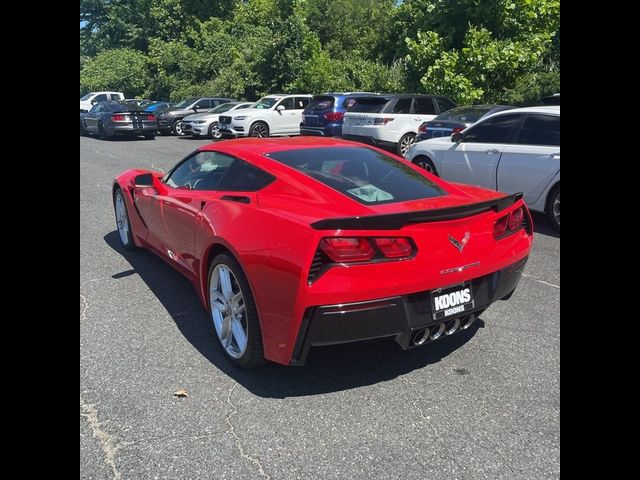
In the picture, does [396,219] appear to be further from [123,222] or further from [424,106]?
[424,106]

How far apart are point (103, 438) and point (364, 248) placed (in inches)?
62.8

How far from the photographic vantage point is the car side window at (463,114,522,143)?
734 centimetres

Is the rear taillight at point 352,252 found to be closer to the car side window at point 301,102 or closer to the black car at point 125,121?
the car side window at point 301,102

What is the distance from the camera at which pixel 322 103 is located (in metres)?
16.0

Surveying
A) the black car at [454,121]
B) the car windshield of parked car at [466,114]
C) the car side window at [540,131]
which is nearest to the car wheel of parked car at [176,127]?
the black car at [454,121]

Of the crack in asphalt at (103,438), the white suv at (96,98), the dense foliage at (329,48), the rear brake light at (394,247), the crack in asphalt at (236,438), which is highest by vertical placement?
the dense foliage at (329,48)

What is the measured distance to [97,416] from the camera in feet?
9.38

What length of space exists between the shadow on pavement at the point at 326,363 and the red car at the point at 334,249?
16cm

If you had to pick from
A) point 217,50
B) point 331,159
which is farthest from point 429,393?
point 217,50

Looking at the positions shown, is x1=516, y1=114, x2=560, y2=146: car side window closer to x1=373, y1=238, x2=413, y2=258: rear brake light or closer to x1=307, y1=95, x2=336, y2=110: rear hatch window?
x1=373, y1=238, x2=413, y2=258: rear brake light

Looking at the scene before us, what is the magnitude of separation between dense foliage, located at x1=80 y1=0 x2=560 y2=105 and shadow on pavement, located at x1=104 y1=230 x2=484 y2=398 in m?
13.7

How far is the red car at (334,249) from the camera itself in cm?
274
